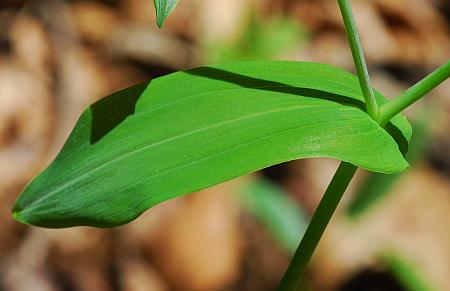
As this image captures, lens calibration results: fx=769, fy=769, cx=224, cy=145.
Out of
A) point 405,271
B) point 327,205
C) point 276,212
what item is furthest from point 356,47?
point 405,271

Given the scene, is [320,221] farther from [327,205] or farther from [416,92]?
[416,92]

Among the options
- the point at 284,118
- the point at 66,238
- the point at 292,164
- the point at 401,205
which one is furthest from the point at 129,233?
the point at 284,118

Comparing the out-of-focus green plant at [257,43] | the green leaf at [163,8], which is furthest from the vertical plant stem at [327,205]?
the out-of-focus green plant at [257,43]

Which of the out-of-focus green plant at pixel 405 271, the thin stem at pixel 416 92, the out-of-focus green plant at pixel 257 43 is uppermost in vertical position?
the out-of-focus green plant at pixel 257 43

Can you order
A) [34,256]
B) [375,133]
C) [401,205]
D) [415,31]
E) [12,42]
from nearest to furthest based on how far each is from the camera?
1. [375,133]
2. [34,256]
3. [401,205]
4. [12,42]
5. [415,31]

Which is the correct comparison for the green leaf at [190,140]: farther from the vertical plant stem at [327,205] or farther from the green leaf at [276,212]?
the green leaf at [276,212]

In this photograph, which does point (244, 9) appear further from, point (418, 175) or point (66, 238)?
point (66, 238)
